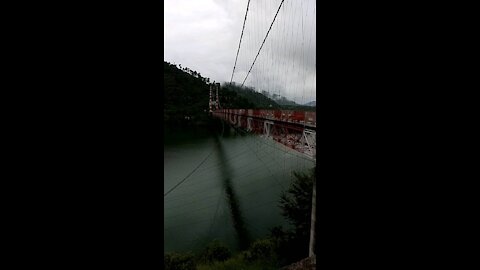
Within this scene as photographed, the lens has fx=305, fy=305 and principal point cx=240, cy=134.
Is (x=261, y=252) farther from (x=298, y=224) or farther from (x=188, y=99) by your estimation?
(x=188, y=99)

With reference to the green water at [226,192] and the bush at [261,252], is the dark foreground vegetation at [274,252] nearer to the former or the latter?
the bush at [261,252]

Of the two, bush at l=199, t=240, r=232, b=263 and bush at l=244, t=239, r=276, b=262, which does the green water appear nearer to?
bush at l=199, t=240, r=232, b=263

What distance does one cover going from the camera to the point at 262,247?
298 inches

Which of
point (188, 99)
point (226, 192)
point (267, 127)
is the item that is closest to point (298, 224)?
point (267, 127)

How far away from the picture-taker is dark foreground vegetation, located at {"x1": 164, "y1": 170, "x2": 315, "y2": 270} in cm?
682

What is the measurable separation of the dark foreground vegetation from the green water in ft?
4.37

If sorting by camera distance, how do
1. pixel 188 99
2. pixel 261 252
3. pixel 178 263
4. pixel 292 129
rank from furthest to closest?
pixel 188 99 < pixel 261 252 < pixel 178 263 < pixel 292 129

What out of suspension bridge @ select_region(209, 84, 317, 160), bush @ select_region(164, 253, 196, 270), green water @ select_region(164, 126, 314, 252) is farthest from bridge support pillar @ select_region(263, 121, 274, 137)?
bush @ select_region(164, 253, 196, 270)

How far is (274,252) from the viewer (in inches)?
286

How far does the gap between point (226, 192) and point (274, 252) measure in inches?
365
